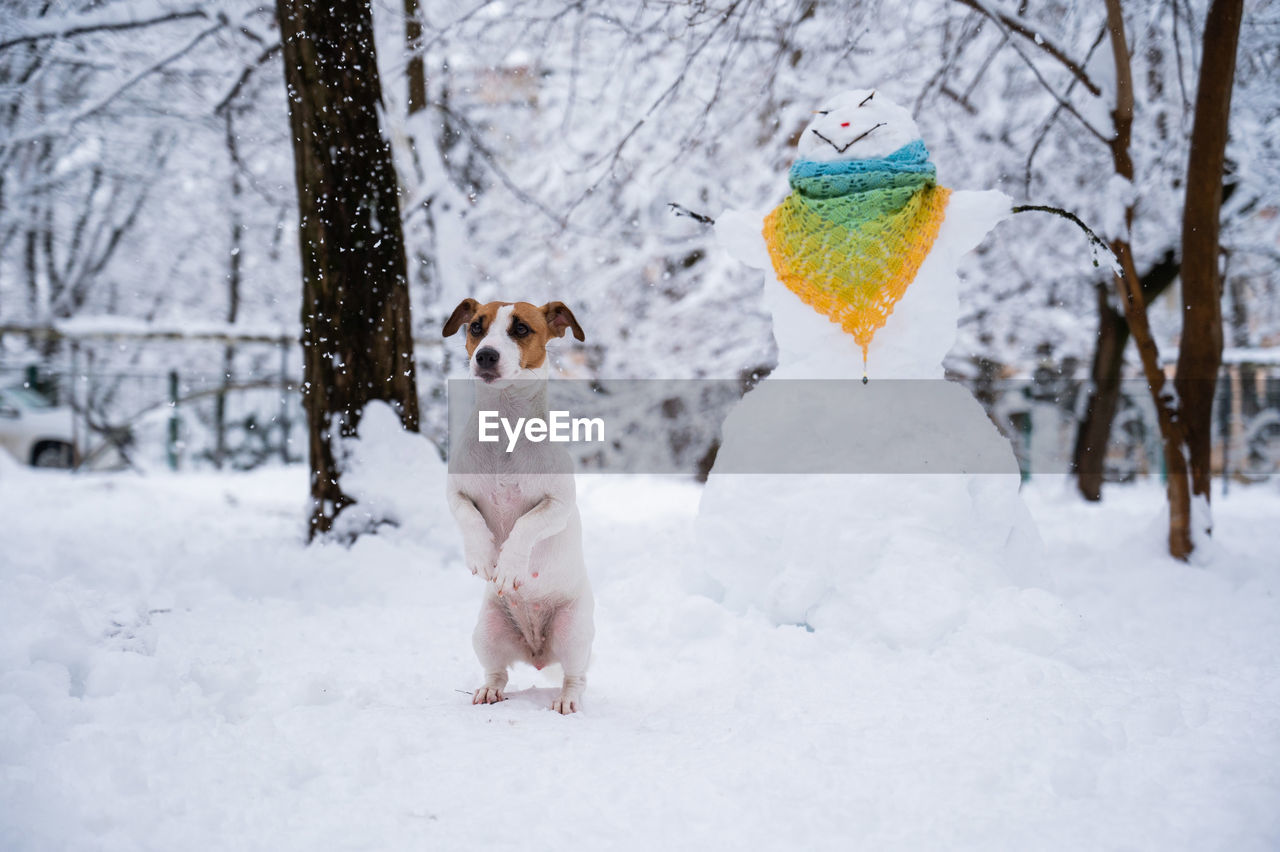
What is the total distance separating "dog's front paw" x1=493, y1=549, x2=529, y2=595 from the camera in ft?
7.91

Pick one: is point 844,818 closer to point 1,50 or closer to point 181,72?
point 1,50

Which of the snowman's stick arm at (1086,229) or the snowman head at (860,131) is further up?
the snowman head at (860,131)

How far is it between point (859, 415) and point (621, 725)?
1.84 metres

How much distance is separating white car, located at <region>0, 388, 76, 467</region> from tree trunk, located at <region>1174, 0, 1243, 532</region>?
37.4ft

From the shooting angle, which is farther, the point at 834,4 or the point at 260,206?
the point at 260,206

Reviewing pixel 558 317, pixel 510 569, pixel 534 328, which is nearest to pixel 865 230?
pixel 558 317

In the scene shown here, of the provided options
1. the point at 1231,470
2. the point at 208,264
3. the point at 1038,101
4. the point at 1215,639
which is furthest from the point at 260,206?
the point at 1231,470

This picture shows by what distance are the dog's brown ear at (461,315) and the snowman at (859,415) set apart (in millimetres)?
1628

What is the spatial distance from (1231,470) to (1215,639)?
9.02 m

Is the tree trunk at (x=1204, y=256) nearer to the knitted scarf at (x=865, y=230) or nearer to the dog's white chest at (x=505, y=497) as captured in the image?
the knitted scarf at (x=865, y=230)

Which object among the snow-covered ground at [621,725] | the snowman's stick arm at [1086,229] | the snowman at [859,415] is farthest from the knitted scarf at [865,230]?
the snow-covered ground at [621,725]

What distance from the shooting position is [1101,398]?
8.50 m

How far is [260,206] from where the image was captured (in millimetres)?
11211

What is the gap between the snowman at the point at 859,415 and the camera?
11.0 ft
